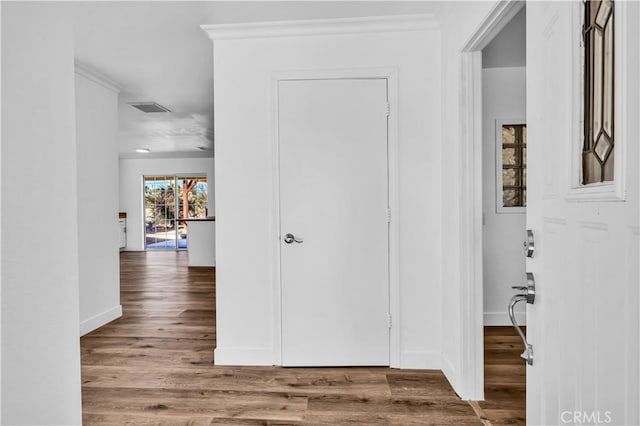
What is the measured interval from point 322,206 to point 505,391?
165cm

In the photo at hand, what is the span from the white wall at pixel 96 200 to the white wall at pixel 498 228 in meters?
3.68

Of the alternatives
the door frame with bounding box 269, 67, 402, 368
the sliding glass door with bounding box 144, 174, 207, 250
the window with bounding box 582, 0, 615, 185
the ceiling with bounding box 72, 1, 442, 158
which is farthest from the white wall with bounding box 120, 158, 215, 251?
the window with bounding box 582, 0, 615, 185

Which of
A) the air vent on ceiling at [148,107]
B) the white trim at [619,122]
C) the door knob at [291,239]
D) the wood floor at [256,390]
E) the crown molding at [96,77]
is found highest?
the air vent on ceiling at [148,107]

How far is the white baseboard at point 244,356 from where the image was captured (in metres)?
2.83

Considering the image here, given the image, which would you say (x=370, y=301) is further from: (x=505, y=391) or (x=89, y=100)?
(x=89, y=100)

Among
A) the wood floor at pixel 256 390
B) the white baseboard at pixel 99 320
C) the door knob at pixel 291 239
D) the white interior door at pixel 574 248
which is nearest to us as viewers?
the white interior door at pixel 574 248

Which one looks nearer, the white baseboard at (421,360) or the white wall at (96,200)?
the white baseboard at (421,360)

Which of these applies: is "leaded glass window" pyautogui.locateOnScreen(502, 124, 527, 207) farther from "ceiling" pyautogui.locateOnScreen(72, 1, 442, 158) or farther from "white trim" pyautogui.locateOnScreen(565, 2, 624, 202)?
"white trim" pyautogui.locateOnScreen(565, 2, 624, 202)

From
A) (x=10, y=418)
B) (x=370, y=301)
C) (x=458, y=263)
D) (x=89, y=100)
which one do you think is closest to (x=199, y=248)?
(x=89, y=100)

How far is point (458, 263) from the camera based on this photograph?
2369 mm

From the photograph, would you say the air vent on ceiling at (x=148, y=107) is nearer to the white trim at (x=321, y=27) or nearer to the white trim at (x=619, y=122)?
the white trim at (x=321, y=27)

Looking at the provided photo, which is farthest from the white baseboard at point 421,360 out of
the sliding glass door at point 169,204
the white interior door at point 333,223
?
the sliding glass door at point 169,204

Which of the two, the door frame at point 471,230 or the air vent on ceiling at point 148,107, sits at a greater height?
the air vent on ceiling at point 148,107

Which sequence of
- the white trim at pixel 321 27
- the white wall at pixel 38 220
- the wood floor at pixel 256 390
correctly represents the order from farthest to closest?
the white trim at pixel 321 27, the wood floor at pixel 256 390, the white wall at pixel 38 220
